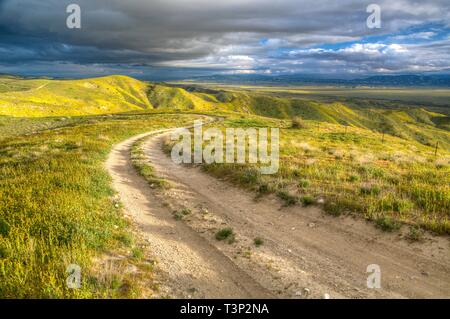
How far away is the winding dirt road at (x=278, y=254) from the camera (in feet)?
21.3

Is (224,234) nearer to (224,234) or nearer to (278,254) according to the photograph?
(224,234)

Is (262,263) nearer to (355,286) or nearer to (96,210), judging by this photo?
(355,286)

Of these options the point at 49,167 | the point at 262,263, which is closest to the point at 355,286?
the point at 262,263

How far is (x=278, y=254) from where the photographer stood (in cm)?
801

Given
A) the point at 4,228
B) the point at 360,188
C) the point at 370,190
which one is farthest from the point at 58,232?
the point at 370,190

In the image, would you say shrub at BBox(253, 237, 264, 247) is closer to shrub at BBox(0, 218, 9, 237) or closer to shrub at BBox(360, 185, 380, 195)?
shrub at BBox(360, 185, 380, 195)

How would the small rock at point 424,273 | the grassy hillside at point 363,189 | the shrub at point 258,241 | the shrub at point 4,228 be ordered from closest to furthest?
1. the small rock at point 424,273
2. the shrub at point 4,228
3. the shrub at point 258,241
4. the grassy hillside at point 363,189

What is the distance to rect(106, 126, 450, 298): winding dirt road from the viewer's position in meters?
6.50

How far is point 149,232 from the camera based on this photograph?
9320 mm

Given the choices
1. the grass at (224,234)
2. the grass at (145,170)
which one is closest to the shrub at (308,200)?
the grass at (224,234)

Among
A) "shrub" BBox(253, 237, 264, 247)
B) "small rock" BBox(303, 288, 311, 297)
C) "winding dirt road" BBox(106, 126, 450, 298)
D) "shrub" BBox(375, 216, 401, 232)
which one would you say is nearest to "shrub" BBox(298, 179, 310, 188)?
"winding dirt road" BBox(106, 126, 450, 298)

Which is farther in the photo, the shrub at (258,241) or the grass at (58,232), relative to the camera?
the shrub at (258,241)

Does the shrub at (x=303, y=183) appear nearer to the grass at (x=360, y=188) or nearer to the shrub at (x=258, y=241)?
the grass at (x=360, y=188)
